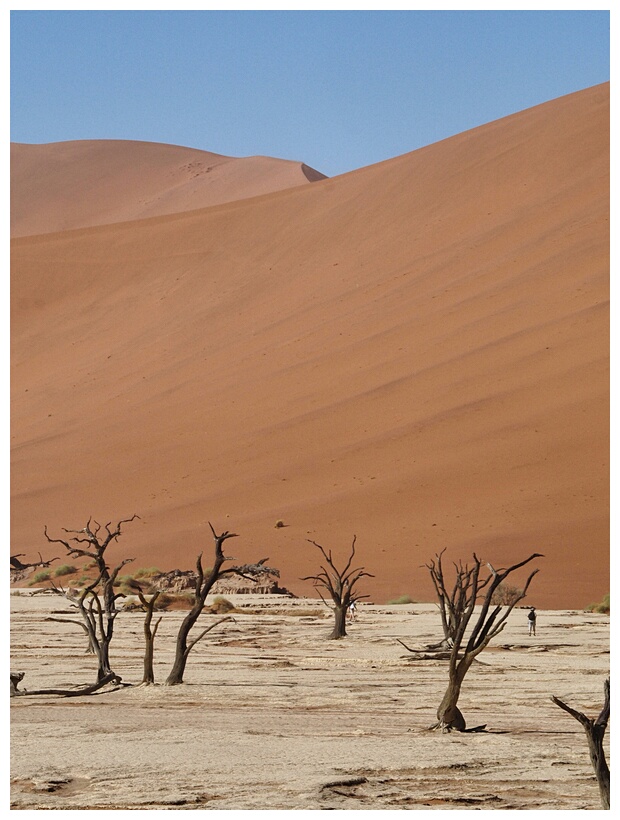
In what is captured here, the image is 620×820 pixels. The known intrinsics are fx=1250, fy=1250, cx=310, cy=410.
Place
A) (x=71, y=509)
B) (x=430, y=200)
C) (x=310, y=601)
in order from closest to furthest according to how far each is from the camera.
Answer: (x=310, y=601)
(x=71, y=509)
(x=430, y=200)

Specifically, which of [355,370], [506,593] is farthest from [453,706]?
[355,370]

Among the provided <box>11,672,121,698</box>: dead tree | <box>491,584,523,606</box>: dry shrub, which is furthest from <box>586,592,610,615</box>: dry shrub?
<box>11,672,121,698</box>: dead tree

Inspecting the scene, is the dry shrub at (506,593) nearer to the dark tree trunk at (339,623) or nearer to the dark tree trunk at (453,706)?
the dark tree trunk at (339,623)

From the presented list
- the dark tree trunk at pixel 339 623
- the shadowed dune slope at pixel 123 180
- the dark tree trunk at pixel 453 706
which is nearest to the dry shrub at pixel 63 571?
the dark tree trunk at pixel 339 623

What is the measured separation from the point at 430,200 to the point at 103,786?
43.9m

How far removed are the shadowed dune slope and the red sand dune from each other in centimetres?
2835

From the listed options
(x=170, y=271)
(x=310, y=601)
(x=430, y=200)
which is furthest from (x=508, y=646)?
(x=170, y=271)

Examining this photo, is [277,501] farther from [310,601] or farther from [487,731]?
[487,731]

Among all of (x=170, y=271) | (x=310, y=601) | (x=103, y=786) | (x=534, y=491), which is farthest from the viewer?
(x=170, y=271)

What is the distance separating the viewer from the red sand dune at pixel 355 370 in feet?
93.3

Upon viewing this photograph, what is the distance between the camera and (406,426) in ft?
108

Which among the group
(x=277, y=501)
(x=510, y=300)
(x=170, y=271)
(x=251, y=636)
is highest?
(x=170, y=271)

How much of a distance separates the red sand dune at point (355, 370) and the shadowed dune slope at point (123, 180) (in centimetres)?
2835

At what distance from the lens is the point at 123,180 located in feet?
311
